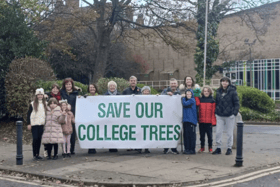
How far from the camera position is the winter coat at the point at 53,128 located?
9539mm

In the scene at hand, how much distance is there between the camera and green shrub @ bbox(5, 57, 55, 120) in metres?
14.6

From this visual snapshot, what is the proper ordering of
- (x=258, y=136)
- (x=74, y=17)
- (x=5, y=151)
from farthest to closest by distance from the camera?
(x=74, y=17)
(x=258, y=136)
(x=5, y=151)

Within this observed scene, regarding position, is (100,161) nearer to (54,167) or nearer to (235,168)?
(54,167)

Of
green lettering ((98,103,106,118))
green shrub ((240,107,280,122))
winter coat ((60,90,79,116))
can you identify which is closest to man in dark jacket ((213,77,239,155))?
green lettering ((98,103,106,118))

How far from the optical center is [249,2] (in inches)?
1293

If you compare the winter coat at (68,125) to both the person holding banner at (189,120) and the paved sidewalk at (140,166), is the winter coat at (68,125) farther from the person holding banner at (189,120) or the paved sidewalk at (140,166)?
the person holding banner at (189,120)

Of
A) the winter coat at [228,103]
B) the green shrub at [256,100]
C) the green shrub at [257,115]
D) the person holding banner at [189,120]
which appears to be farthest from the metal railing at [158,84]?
the winter coat at [228,103]

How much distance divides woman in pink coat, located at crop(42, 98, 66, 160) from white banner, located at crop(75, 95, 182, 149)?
2.39 feet

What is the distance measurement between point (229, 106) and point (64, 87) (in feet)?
13.1

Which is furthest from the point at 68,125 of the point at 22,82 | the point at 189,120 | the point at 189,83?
the point at 22,82

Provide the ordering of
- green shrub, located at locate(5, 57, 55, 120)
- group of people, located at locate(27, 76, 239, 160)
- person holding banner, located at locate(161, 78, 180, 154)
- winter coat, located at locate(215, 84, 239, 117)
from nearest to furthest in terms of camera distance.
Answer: group of people, located at locate(27, 76, 239, 160) < winter coat, located at locate(215, 84, 239, 117) < person holding banner, located at locate(161, 78, 180, 154) < green shrub, located at locate(5, 57, 55, 120)

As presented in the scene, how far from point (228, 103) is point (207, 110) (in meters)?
0.53

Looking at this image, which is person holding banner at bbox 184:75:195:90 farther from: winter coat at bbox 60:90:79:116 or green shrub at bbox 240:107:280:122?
green shrub at bbox 240:107:280:122

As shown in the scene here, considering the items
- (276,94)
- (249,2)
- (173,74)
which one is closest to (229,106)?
(249,2)
